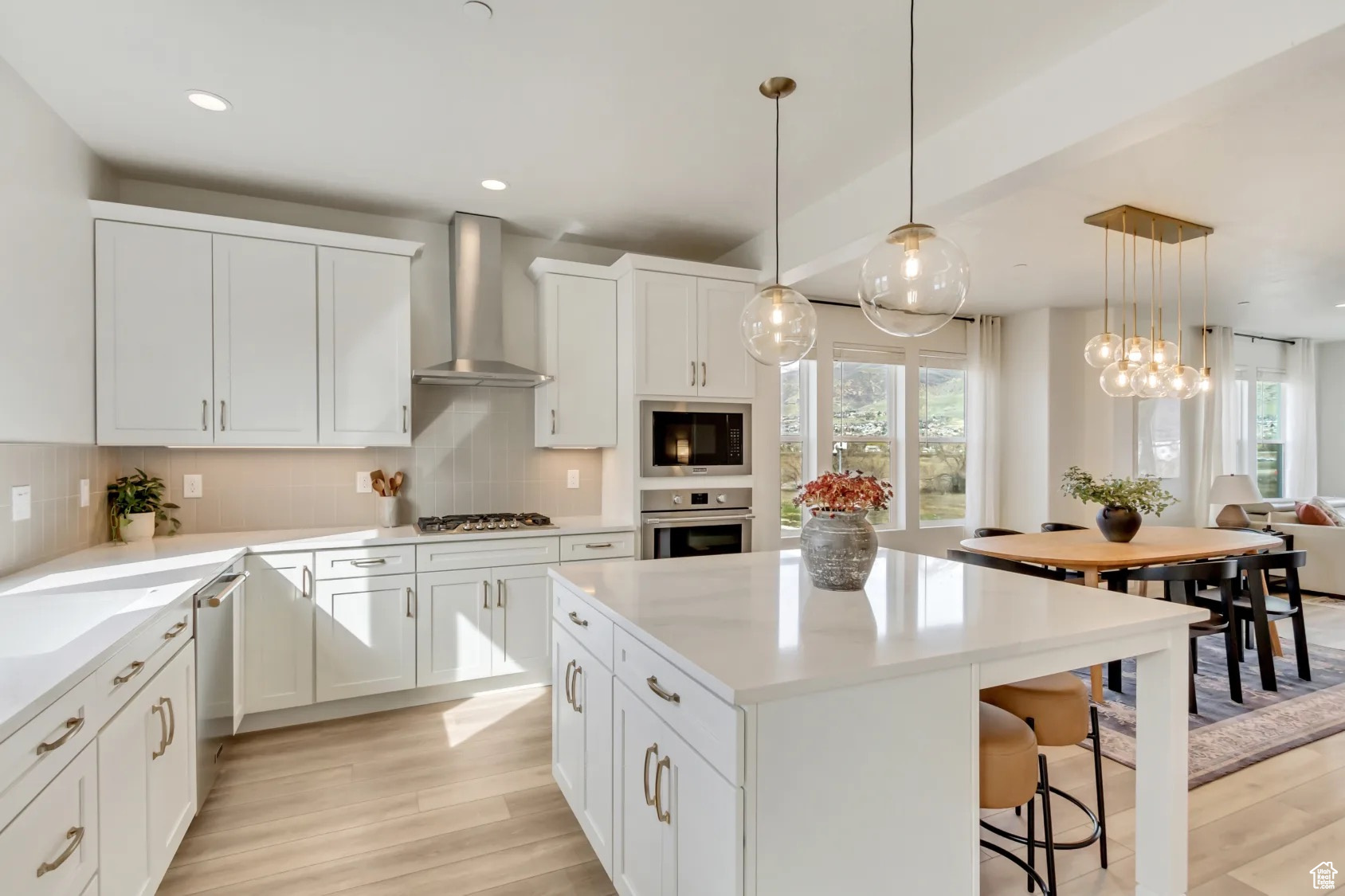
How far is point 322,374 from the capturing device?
328 centimetres

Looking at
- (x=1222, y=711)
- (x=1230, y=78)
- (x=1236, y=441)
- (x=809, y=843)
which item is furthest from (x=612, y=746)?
(x=1236, y=441)

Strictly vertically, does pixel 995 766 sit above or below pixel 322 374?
below

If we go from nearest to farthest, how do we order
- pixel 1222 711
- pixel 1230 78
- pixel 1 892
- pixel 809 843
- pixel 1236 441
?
pixel 1 892 < pixel 809 843 < pixel 1230 78 < pixel 1222 711 < pixel 1236 441

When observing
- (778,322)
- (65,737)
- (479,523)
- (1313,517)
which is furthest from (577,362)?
(1313,517)

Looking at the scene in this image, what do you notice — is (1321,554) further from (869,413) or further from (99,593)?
(99,593)

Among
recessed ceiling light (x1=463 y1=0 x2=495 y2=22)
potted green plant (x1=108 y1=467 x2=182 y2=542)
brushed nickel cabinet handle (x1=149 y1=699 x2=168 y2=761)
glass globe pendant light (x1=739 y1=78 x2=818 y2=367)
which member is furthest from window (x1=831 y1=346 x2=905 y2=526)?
brushed nickel cabinet handle (x1=149 y1=699 x2=168 y2=761)

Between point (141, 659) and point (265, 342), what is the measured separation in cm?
190

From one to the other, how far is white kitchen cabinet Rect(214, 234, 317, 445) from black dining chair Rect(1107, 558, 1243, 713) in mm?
4156

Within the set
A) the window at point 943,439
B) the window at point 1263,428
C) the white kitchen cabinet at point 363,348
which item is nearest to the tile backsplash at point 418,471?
the white kitchen cabinet at point 363,348

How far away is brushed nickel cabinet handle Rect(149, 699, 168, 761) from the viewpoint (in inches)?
71.4

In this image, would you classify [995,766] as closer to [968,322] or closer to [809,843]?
[809,843]

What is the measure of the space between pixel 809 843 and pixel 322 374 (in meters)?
3.05

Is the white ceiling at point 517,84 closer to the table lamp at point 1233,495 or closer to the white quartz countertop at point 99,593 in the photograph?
the white quartz countertop at point 99,593

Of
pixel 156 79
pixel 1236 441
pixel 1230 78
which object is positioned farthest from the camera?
pixel 1236 441
